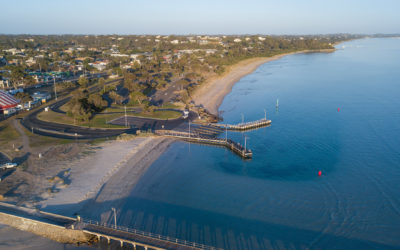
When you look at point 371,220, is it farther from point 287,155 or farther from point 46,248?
point 46,248

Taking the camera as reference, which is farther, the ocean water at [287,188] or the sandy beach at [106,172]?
the sandy beach at [106,172]

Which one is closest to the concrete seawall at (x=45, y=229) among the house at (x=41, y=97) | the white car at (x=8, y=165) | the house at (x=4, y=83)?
the white car at (x=8, y=165)

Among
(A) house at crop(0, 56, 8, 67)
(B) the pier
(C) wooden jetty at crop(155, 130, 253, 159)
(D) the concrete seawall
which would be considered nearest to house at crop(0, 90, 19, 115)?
(C) wooden jetty at crop(155, 130, 253, 159)

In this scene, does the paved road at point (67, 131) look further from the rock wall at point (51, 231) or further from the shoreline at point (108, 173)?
the rock wall at point (51, 231)

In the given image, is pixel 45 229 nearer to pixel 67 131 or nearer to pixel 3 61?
pixel 67 131

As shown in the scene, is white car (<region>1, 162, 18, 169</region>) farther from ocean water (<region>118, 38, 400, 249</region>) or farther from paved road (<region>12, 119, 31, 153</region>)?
ocean water (<region>118, 38, 400, 249</region>)

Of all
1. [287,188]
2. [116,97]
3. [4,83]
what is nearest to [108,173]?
[287,188]
